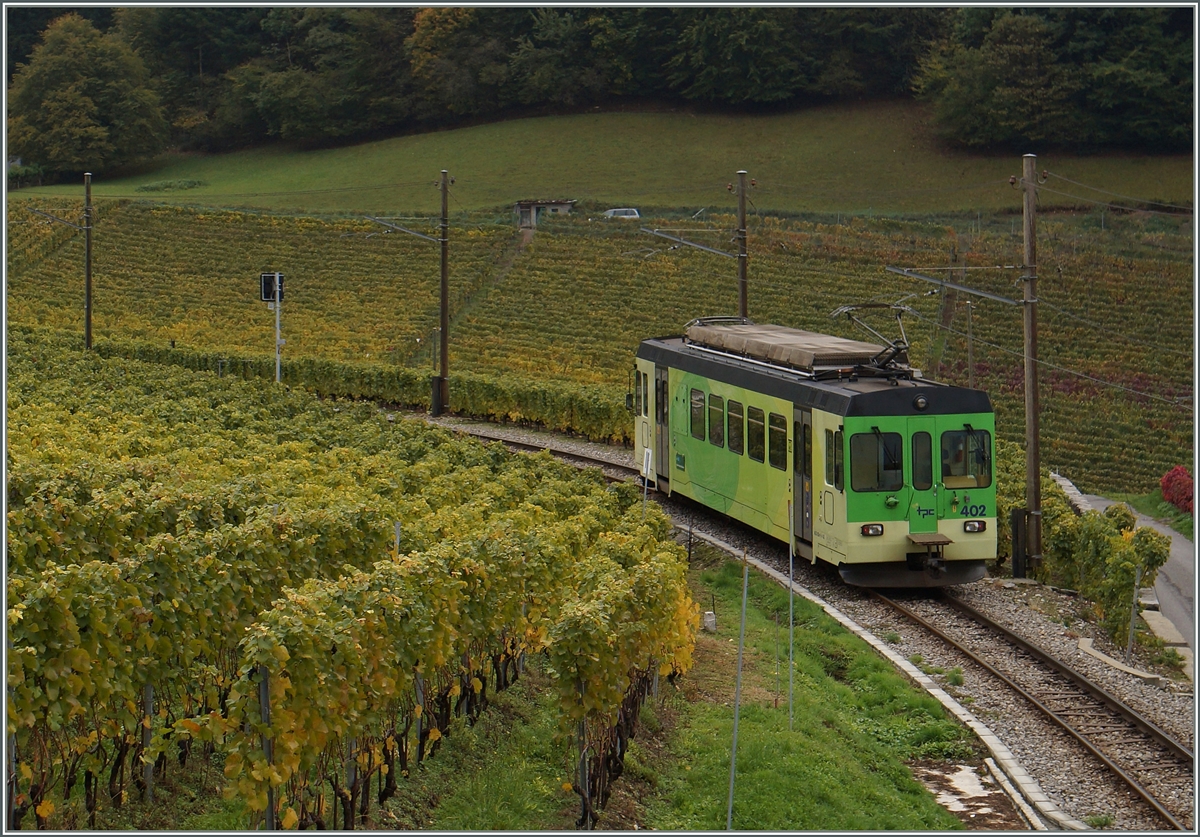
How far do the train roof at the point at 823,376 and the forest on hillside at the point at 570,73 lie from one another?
240 feet

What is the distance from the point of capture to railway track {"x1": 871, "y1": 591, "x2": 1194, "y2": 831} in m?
12.8

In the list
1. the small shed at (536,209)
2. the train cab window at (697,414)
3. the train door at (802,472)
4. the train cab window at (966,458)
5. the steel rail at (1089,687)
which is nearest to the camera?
the steel rail at (1089,687)

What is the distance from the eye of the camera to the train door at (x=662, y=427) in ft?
85.0

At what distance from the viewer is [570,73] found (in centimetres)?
10444

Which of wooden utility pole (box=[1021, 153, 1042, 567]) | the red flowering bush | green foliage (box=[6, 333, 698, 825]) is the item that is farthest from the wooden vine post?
the red flowering bush

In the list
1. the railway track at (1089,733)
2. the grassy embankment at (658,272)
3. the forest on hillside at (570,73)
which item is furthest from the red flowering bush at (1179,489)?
the forest on hillside at (570,73)

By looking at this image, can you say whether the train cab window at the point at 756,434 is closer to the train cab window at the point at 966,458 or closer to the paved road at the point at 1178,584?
the train cab window at the point at 966,458

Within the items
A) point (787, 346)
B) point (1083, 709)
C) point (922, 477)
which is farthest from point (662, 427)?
point (1083, 709)

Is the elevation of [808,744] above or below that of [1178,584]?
above

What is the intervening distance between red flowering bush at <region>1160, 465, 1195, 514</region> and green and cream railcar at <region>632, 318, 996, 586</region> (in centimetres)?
2275

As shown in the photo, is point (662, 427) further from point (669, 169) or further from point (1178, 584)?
point (669, 169)

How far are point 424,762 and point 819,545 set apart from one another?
9.20 meters

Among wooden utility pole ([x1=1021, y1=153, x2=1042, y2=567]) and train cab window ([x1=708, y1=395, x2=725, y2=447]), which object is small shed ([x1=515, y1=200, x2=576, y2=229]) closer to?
train cab window ([x1=708, y1=395, x2=725, y2=447])

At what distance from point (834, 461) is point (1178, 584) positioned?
1731cm
